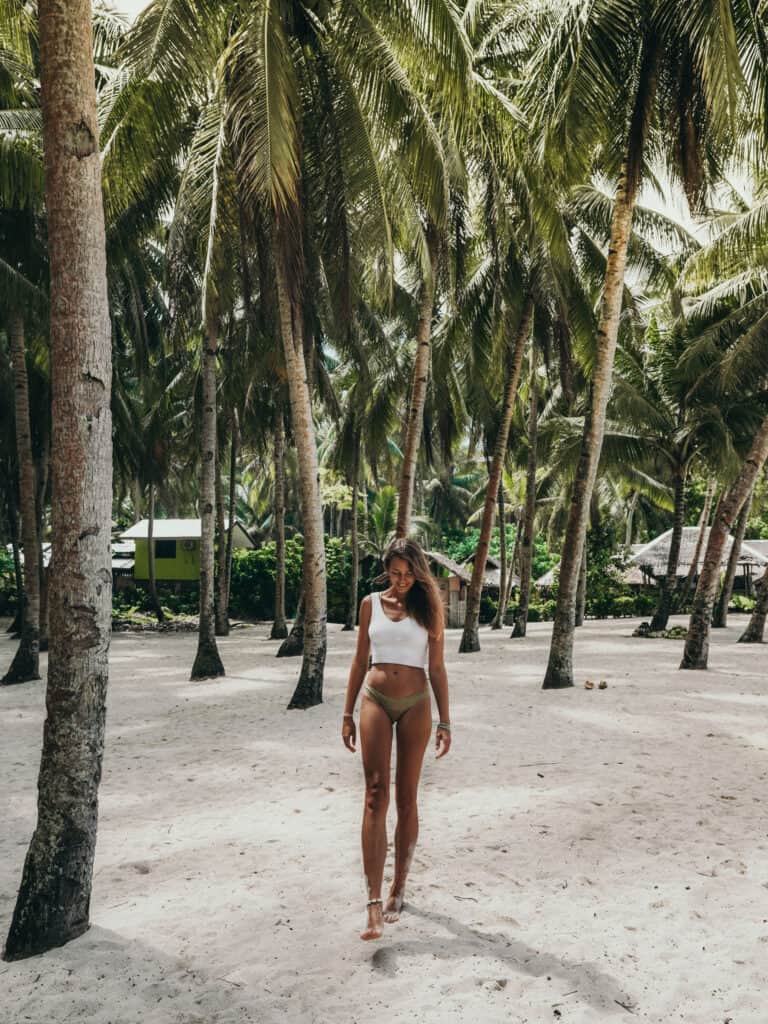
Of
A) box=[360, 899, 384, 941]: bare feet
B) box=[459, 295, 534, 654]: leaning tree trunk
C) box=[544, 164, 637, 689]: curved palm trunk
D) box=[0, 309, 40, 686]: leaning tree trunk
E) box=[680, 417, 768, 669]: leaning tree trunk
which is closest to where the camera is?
box=[360, 899, 384, 941]: bare feet

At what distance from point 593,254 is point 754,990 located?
570 inches

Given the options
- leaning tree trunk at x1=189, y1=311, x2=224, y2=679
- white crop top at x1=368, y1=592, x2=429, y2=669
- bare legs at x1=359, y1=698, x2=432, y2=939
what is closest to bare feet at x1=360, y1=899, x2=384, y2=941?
bare legs at x1=359, y1=698, x2=432, y2=939

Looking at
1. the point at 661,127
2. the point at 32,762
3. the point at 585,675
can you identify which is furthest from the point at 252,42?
the point at 585,675

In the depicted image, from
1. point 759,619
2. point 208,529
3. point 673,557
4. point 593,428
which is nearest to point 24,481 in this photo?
point 208,529

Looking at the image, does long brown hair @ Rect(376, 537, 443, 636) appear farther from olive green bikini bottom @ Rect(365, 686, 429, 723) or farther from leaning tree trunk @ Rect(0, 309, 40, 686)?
leaning tree trunk @ Rect(0, 309, 40, 686)

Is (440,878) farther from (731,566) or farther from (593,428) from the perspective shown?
(731,566)

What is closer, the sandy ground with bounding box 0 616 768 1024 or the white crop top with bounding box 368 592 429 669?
the sandy ground with bounding box 0 616 768 1024

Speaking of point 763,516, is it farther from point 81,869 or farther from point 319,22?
point 81,869

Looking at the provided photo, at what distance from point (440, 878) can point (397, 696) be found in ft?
4.59

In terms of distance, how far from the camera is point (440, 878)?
4.59m

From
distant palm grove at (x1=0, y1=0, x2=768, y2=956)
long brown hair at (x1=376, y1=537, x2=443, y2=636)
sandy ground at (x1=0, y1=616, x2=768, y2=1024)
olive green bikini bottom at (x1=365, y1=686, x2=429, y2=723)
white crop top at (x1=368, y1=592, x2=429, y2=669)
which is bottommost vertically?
sandy ground at (x1=0, y1=616, x2=768, y2=1024)

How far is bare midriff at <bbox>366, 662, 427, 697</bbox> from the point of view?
3867 mm

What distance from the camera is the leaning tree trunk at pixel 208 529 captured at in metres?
13.0

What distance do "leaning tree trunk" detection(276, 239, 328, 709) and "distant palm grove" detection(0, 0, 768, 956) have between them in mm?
36
